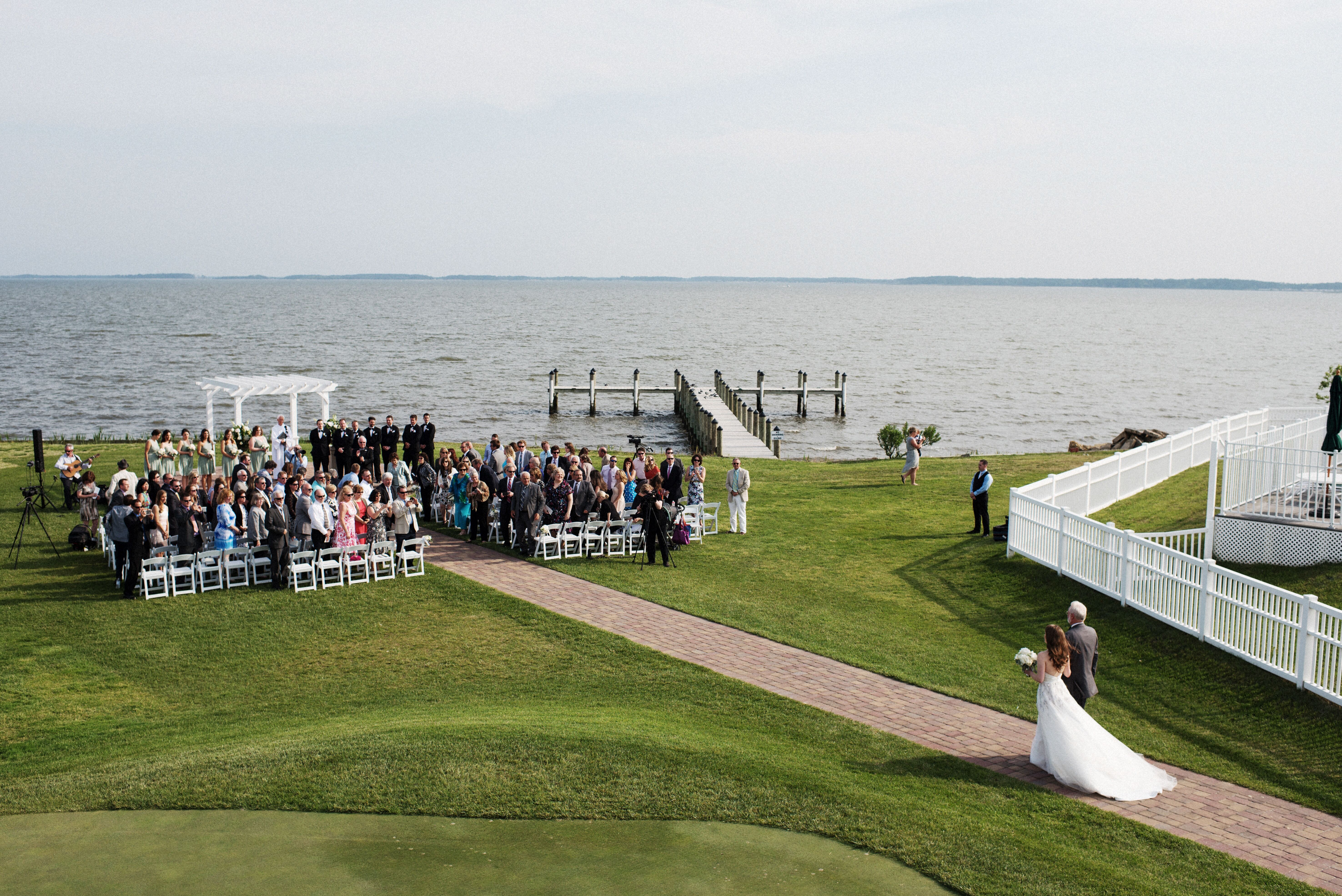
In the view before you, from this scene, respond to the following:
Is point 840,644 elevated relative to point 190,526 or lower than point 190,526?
lower

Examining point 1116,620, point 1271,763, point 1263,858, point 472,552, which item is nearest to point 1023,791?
point 1263,858

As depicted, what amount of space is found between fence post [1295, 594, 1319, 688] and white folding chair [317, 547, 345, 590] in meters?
12.9

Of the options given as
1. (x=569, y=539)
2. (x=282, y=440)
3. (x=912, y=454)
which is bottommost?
(x=569, y=539)

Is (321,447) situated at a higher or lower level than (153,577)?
higher

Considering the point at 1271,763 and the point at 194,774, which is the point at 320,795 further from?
the point at 1271,763

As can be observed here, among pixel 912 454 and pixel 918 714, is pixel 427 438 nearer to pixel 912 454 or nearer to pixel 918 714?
pixel 912 454

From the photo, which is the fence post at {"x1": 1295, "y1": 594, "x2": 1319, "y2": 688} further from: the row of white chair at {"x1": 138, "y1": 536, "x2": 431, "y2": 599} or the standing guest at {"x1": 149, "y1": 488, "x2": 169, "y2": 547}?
the standing guest at {"x1": 149, "y1": 488, "x2": 169, "y2": 547}

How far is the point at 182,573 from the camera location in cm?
1603

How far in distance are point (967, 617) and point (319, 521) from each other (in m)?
9.92

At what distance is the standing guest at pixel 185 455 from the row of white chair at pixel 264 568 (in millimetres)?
8133

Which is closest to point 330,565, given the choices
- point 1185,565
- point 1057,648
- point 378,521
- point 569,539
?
point 378,521

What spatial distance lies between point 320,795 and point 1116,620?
10.4 metres

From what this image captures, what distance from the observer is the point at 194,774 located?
30.2ft

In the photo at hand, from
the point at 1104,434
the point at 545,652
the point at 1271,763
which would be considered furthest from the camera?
the point at 1104,434
